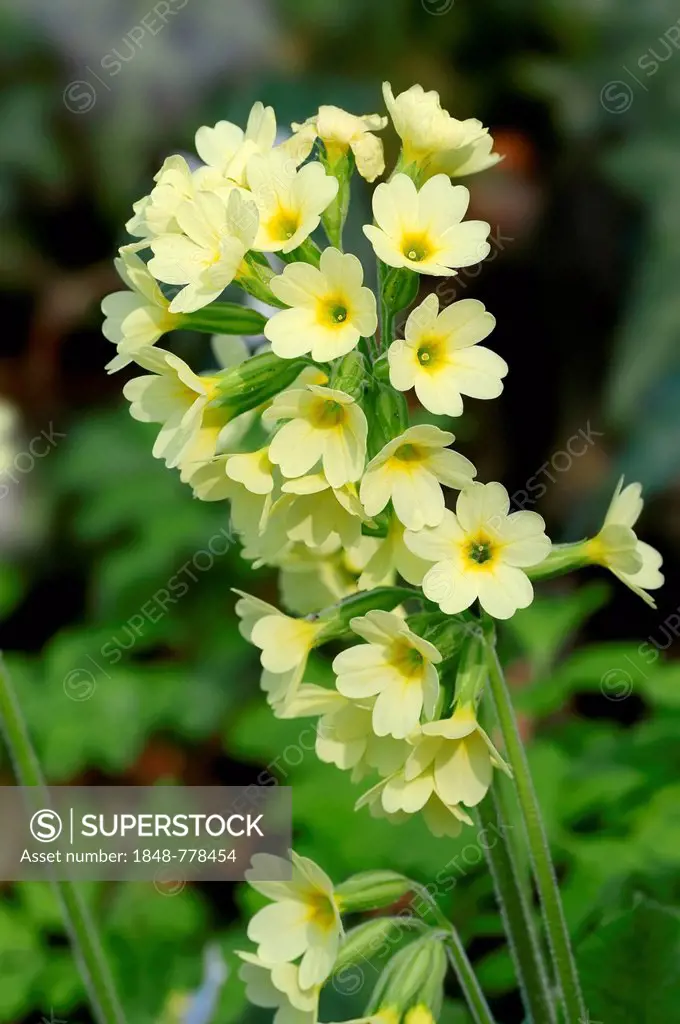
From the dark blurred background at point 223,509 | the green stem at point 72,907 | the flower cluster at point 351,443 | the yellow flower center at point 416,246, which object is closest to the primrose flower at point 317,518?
the flower cluster at point 351,443

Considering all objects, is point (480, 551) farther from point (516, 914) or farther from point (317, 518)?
point (516, 914)

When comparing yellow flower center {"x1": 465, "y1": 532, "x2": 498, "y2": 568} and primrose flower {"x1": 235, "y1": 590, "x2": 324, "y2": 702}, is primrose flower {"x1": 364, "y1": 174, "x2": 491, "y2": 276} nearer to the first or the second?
yellow flower center {"x1": 465, "y1": 532, "x2": 498, "y2": 568}

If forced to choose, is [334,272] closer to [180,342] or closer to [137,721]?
[137,721]

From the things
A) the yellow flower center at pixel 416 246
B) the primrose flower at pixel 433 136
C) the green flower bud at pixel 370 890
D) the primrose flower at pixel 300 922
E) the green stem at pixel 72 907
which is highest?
the primrose flower at pixel 433 136

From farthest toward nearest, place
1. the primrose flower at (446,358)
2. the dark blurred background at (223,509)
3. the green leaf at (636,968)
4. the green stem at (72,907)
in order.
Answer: the dark blurred background at (223,509) → the green stem at (72,907) → the green leaf at (636,968) → the primrose flower at (446,358)

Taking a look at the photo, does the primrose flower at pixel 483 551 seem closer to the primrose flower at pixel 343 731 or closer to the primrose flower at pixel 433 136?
the primrose flower at pixel 343 731

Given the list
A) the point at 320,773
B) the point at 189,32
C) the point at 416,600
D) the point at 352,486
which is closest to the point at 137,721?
the point at 320,773
